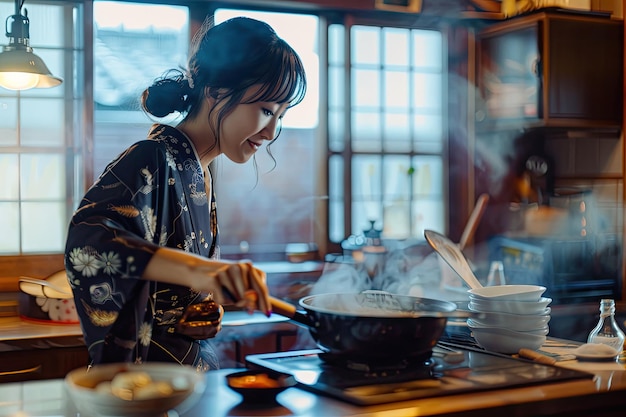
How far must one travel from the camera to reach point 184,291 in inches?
73.5

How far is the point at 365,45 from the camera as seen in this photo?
4301mm

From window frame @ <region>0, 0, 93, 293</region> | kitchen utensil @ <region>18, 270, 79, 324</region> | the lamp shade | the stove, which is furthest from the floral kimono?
window frame @ <region>0, 0, 93, 293</region>

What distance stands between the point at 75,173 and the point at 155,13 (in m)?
0.86

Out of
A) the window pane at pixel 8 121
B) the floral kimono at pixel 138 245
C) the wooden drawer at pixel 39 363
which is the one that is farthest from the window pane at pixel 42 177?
the floral kimono at pixel 138 245

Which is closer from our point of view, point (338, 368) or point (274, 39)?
point (338, 368)

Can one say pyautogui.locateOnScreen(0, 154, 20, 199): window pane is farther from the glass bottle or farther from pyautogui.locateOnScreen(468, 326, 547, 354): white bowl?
the glass bottle

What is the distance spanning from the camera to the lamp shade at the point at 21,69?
2.96m

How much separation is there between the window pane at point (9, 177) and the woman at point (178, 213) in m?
1.78

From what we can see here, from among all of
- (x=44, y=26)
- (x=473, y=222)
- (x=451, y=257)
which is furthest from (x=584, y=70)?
(x=44, y=26)

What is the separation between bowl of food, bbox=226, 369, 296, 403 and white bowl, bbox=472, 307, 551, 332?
614mm

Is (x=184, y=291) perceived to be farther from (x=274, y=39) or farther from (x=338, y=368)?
(x=274, y=39)

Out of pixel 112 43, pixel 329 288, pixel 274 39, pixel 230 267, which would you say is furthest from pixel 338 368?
pixel 112 43

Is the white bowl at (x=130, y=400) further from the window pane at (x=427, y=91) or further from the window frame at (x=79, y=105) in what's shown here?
the window pane at (x=427, y=91)

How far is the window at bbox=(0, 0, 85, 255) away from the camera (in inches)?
143
